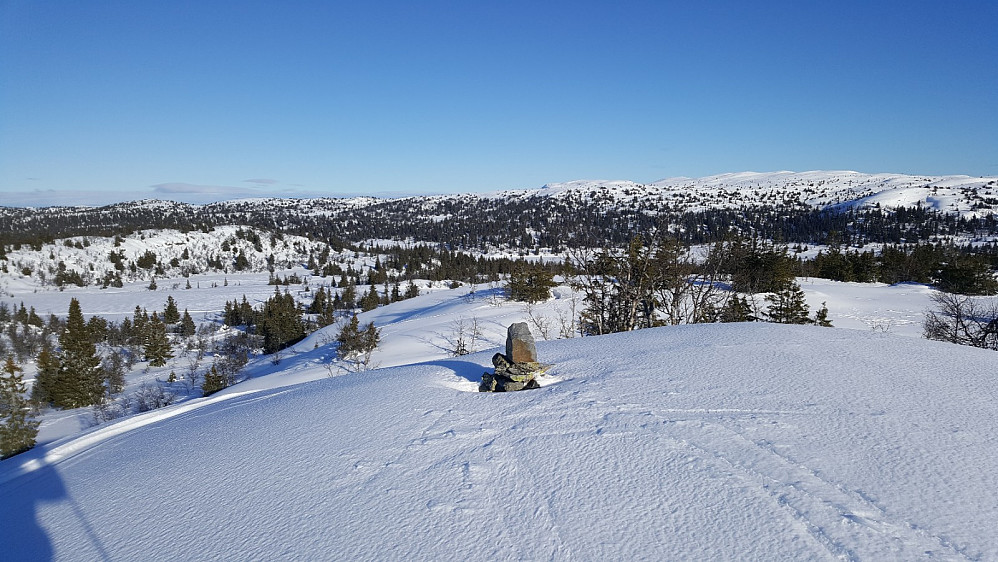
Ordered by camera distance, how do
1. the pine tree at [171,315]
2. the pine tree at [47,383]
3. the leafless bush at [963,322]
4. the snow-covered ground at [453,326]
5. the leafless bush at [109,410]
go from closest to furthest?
the leafless bush at [963,322], the snow-covered ground at [453,326], the leafless bush at [109,410], the pine tree at [47,383], the pine tree at [171,315]

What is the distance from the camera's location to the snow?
97.0 inches

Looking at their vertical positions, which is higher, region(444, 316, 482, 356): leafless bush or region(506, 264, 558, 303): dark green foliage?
region(506, 264, 558, 303): dark green foliage

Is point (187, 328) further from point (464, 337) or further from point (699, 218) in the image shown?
point (699, 218)

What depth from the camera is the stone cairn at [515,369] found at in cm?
540

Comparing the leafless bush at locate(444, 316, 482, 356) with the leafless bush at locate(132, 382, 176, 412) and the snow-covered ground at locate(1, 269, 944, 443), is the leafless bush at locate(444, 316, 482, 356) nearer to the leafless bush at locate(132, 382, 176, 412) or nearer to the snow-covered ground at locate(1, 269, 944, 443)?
the snow-covered ground at locate(1, 269, 944, 443)

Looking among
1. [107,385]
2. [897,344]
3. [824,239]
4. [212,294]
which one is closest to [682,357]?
[897,344]

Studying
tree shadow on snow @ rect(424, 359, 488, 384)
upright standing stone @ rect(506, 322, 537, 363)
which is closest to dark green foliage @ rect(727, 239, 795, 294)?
tree shadow on snow @ rect(424, 359, 488, 384)

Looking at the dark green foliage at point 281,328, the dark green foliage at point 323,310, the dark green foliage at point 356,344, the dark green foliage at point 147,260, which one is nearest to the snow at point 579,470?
the dark green foliage at point 356,344

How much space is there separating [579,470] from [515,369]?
7.71 ft

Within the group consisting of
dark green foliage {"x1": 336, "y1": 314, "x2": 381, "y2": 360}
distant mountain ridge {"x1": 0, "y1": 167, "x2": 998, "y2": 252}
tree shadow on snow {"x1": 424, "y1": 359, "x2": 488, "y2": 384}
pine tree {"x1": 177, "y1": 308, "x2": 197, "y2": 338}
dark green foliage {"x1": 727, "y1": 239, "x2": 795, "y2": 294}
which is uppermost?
distant mountain ridge {"x1": 0, "y1": 167, "x2": 998, "y2": 252}

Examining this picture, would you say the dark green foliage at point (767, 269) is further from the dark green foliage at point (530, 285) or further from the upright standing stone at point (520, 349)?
the upright standing stone at point (520, 349)

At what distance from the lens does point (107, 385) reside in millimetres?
34750

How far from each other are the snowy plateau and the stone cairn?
0.76 feet

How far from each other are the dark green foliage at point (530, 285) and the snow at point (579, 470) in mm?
28410
